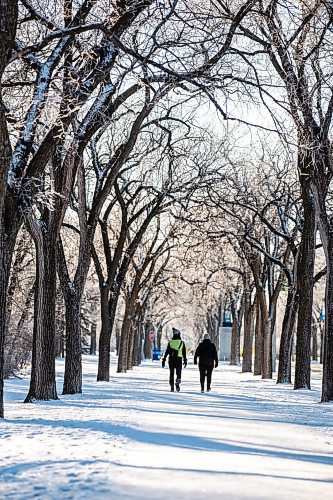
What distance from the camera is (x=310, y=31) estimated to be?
56.7 ft

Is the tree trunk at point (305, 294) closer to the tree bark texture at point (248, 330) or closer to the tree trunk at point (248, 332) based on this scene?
the tree bark texture at point (248, 330)

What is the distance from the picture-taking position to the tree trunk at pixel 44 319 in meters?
17.0

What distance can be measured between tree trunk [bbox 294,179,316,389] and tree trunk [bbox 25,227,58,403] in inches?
328

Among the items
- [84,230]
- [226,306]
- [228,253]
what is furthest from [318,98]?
[226,306]

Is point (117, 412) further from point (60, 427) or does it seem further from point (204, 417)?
point (60, 427)

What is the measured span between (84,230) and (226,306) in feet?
148

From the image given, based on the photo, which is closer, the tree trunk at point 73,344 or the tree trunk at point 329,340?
the tree trunk at point 329,340

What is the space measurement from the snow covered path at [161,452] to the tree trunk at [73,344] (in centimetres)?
341

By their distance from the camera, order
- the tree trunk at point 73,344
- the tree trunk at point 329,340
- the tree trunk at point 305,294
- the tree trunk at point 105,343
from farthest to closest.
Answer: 1. the tree trunk at point 105,343
2. the tree trunk at point 305,294
3. the tree trunk at point 73,344
4. the tree trunk at point 329,340

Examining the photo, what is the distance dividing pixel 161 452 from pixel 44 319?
8.43 metres

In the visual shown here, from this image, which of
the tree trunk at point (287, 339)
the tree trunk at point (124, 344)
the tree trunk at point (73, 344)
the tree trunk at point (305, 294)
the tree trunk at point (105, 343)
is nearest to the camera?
the tree trunk at point (73, 344)

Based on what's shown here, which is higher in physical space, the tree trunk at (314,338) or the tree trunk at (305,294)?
the tree trunk at (305,294)

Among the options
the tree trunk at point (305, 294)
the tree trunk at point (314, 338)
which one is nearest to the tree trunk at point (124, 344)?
the tree trunk at point (305, 294)

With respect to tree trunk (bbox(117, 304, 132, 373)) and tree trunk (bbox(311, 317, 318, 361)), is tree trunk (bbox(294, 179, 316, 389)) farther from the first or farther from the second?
tree trunk (bbox(311, 317, 318, 361))
